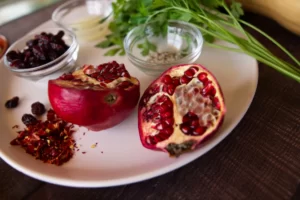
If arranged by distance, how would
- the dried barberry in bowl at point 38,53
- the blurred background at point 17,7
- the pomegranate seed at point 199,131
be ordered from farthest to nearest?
the blurred background at point 17,7 → the dried barberry in bowl at point 38,53 → the pomegranate seed at point 199,131

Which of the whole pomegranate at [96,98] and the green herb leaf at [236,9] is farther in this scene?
the green herb leaf at [236,9]

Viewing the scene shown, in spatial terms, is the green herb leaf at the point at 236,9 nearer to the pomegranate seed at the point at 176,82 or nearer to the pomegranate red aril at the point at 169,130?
the pomegranate seed at the point at 176,82

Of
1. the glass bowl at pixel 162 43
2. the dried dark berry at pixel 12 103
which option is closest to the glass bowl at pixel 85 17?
the glass bowl at pixel 162 43

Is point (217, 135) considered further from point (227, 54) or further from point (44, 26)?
point (44, 26)

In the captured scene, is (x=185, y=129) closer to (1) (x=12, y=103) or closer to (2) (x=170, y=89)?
(2) (x=170, y=89)

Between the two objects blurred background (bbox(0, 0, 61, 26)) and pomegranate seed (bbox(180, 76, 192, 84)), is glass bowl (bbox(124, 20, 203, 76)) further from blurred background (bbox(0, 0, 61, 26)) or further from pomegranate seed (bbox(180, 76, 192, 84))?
blurred background (bbox(0, 0, 61, 26))

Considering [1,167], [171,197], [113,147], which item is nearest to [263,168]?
[171,197]

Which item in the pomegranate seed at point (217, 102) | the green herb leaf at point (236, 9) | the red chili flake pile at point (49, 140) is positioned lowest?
the red chili flake pile at point (49, 140)
